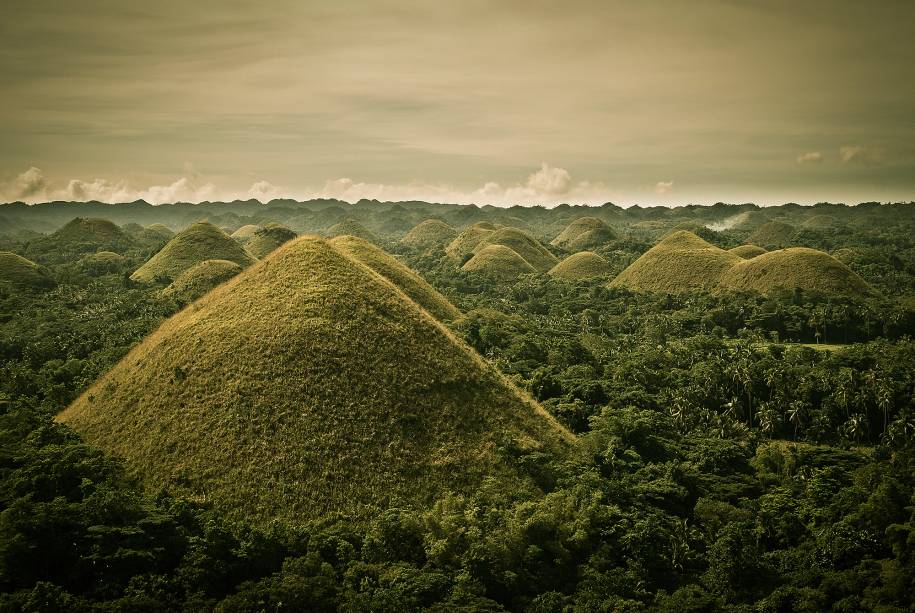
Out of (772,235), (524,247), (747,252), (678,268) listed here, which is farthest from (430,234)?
(678,268)

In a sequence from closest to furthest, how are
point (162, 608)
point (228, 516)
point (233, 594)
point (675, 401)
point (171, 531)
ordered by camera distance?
1. point (162, 608)
2. point (233, 594)
3. point (171, 531)
4. point (228, 516)
5. point (675, 401)

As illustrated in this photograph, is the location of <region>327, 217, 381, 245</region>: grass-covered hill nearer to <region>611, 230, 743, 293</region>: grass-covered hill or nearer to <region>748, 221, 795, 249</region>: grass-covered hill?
<region>611, 230, 743, 293</region>: grass-covered hill

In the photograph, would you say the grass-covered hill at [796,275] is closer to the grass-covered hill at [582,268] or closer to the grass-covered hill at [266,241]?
the grass-covered hill at [582,268]

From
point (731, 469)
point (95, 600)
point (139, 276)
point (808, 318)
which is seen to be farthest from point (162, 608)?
point (139, 276)

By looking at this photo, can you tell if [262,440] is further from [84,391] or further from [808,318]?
[808,318]

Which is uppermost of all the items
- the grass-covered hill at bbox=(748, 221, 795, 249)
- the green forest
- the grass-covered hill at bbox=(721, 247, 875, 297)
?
the grass-covered hill at bbox=(748, 221, 795, 249)

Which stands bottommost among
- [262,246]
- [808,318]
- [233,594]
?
[233,594]

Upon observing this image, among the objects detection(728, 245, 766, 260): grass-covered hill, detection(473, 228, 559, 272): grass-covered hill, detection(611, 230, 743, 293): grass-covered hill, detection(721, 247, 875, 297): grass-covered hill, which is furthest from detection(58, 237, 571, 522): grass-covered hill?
detection(473, 228, 559, 272): grass-covered hill
